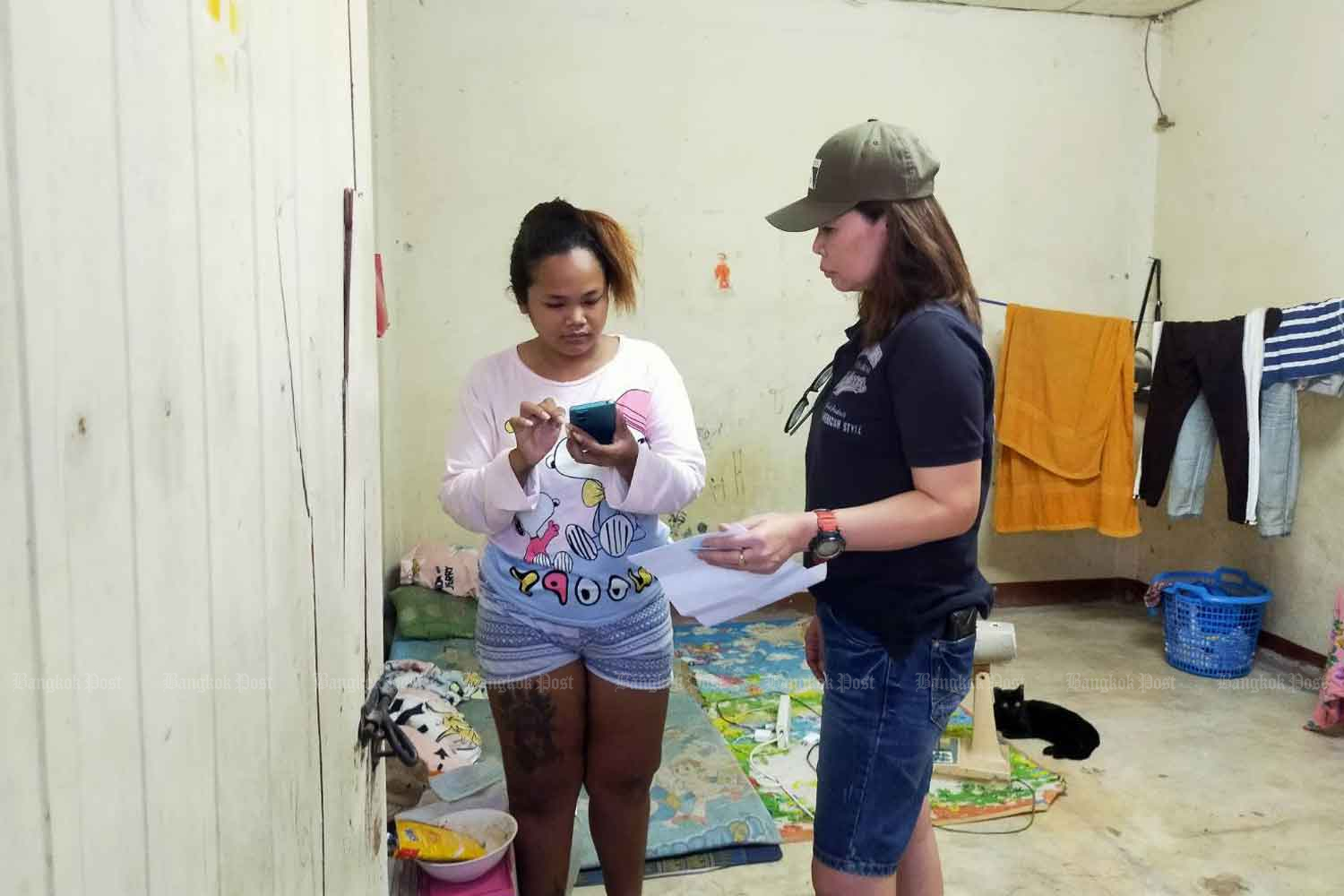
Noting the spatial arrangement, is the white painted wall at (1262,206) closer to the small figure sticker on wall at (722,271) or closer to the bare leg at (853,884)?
the small figure sticker on wall at (722,271)

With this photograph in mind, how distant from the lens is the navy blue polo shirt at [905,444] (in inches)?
48.5

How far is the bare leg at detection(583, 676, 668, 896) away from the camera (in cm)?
160

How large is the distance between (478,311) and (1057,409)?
2.34m

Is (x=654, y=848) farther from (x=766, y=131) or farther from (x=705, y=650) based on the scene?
(x=766, y=131)

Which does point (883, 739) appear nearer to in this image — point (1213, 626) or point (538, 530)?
point (538, 530)

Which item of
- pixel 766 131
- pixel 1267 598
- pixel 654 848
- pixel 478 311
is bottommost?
pixel 654 848

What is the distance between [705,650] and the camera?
3.56m

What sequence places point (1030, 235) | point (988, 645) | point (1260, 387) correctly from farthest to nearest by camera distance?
point (1030, 235)
point (1260, 387)
point (988, 645)

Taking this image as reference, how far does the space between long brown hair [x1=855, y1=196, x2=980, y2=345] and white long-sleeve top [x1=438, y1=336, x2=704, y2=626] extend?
418mm

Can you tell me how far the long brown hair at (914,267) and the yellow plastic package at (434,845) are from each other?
114 centimetres

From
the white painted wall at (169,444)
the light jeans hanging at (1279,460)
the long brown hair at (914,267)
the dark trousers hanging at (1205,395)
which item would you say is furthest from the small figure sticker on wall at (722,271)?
the white painted wall at (169,444)

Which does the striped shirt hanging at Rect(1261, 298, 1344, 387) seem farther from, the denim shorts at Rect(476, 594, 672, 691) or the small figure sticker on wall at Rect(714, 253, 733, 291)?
the denim shorts at Rect(476, 594, 672, 691)

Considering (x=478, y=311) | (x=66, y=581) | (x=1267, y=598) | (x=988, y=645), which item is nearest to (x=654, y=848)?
(x=988, y=645)

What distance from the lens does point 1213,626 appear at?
3.38 m
